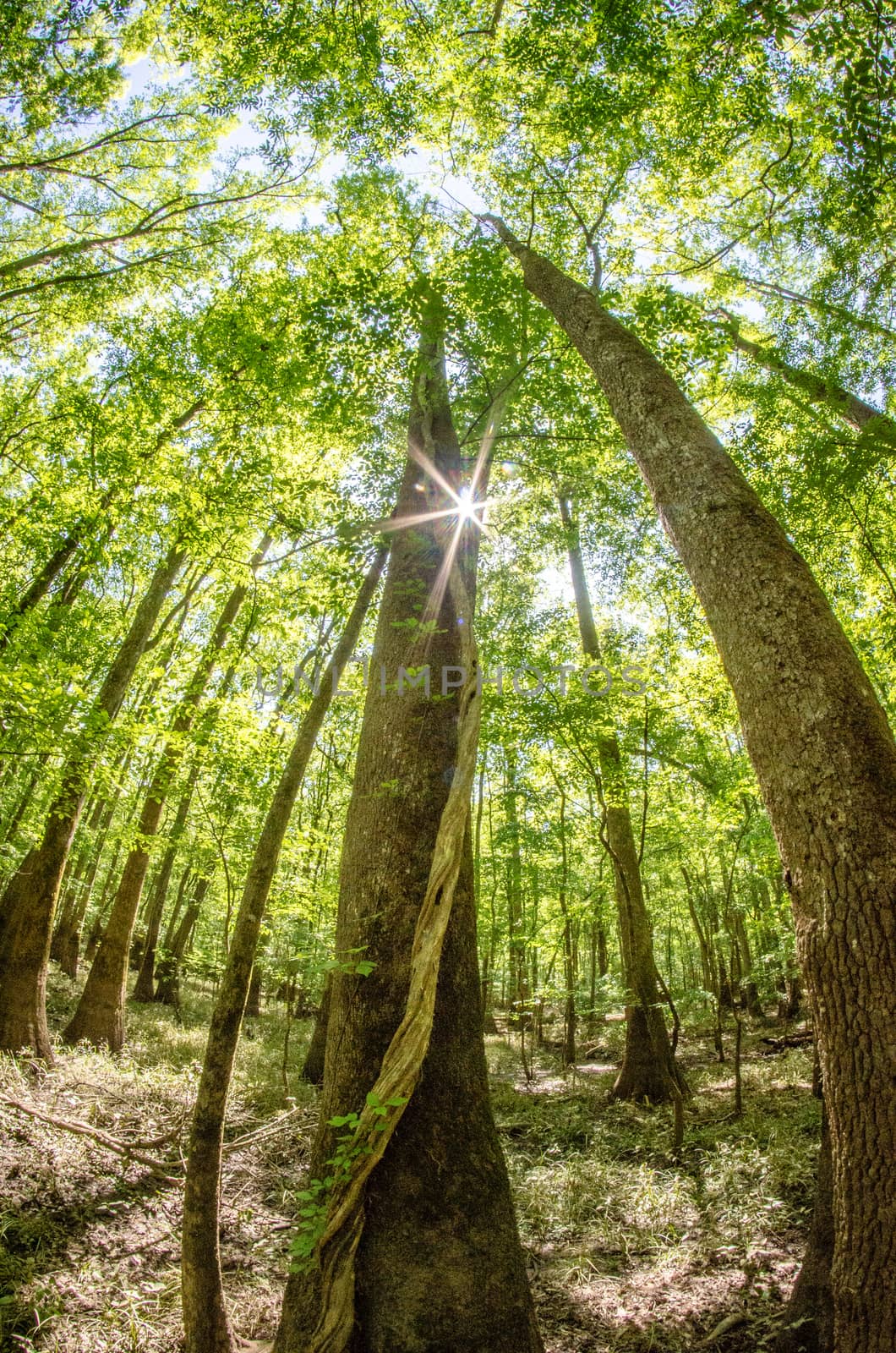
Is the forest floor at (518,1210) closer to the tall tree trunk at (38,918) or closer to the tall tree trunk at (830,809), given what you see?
the tall tree trunk at (38,918)

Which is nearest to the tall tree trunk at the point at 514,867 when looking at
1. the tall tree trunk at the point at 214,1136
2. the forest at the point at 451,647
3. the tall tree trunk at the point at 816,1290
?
the forest at the point at 451,647

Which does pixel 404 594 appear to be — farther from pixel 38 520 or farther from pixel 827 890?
pixel 38 520

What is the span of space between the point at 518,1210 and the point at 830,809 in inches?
212

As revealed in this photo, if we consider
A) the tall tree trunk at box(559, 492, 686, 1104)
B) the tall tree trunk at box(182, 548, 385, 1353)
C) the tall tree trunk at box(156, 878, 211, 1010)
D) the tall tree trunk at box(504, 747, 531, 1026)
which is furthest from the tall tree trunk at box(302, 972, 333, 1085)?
the tall tree trunk at box(182, 548, 385, 1353)

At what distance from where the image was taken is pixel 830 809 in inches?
73.5

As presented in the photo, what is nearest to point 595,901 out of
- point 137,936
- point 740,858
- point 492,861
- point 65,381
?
point 492,861

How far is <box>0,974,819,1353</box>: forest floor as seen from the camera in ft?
11.2

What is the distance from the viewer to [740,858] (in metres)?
17.7

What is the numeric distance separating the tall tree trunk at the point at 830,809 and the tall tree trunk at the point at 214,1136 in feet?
9.20

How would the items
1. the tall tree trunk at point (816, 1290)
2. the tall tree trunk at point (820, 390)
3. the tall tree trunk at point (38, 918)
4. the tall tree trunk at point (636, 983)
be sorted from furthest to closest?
the tall tree trunk at point (636, 983) → the tall tree trunk at point (820, 390) → the tall tree trunk at point (38, 918) → the tall tree trunk at point (816, 1290)

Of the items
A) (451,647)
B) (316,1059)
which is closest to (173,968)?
(316,1059)

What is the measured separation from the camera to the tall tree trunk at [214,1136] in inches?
125

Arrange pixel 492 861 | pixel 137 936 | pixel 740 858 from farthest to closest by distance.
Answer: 1. pixel 137 936
2. pixel 740 858
3. pixel 492 861

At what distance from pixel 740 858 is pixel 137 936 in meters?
21.3
